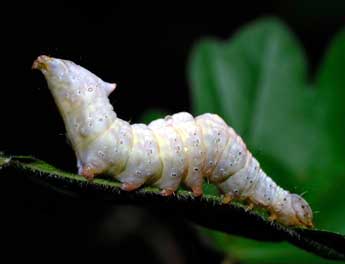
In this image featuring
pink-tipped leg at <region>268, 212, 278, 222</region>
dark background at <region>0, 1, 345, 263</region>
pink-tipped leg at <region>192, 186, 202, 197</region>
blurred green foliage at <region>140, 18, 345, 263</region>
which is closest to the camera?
pink-tipped leg at <region>192, 186, 202, 197</region>

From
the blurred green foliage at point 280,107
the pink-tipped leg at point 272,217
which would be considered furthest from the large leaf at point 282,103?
the pink-tipped leg at point 272,217

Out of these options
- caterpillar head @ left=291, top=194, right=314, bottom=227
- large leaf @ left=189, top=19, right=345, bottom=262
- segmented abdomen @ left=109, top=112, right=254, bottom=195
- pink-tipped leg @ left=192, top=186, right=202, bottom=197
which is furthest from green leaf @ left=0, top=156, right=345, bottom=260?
large leaf @ left=189, top=19, right=345, bottom=262

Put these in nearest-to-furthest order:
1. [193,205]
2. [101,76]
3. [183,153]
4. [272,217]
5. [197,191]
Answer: [193,205], [197,191], [272,217], [183,153], [101,76]

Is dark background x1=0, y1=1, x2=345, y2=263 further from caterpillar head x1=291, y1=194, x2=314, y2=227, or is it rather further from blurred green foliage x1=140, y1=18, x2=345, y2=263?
caterpillar head x1=291, y1=194, x2=314, y2=227

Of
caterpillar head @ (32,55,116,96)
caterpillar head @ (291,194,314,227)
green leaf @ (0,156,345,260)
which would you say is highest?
caterpillar head @ (32,55,116,96)

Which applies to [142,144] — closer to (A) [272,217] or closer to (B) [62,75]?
(B) [62,75]

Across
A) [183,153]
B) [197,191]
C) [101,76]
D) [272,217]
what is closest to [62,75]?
[183,153]
